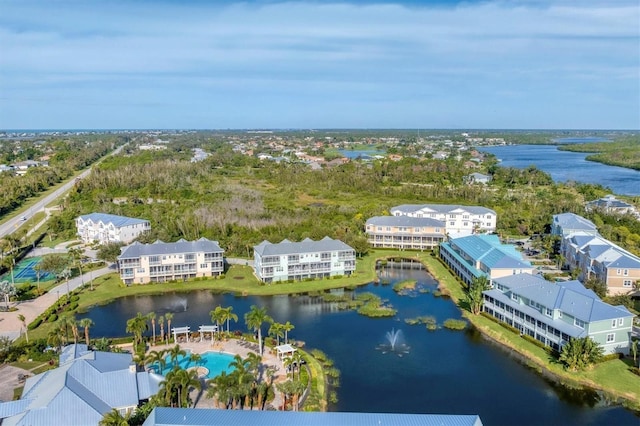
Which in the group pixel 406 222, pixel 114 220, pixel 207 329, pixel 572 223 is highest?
pixel 572 223

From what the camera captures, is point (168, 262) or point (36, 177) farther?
point (36, 177)

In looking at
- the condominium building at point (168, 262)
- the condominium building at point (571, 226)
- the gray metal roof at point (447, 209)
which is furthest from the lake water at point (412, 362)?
the gray metal roof at point (447, 209)

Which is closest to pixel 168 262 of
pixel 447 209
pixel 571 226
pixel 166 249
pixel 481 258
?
pixel 166 249

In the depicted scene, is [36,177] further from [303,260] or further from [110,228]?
[303,260]

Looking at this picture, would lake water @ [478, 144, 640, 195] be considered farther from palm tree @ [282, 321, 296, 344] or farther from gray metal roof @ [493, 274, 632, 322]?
palm tree @ [282, 321, 296, 344]

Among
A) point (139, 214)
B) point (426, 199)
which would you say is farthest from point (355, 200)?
point (139, 214)

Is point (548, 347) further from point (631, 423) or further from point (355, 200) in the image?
point (355, 200)
